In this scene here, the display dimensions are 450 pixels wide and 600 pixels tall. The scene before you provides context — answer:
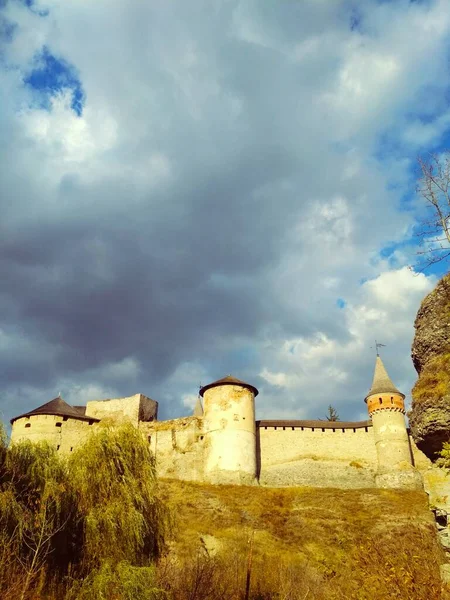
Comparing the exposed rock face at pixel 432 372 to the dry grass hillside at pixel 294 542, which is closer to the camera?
the dry grass hillside at pixel 294 542

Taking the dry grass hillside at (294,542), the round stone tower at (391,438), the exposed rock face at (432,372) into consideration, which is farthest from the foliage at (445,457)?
the round stone tower at (391,438)

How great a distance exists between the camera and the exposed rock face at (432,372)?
7.75m

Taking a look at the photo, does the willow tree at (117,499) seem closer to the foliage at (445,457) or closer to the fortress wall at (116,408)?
the foliage at (445,457)

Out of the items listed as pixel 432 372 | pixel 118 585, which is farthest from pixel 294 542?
pixel 432 372

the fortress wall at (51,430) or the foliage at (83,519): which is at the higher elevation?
the fortress wall at (51,430)

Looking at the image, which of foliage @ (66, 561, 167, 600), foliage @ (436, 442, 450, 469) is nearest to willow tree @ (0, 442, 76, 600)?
foliage @ (66, 561, 167, 600)

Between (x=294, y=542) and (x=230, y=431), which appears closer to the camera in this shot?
(x=294, y=542)

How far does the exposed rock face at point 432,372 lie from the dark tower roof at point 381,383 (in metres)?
42.3

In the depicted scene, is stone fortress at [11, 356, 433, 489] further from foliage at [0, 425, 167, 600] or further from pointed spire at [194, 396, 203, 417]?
foliage at [0, 425, 167, 600]

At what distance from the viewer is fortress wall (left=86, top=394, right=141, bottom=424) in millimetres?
50656

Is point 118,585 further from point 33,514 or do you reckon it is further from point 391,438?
point 391,438

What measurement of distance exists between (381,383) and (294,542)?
906 inches

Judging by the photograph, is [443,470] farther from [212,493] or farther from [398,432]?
[398,432]

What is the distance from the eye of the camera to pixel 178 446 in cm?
4744
